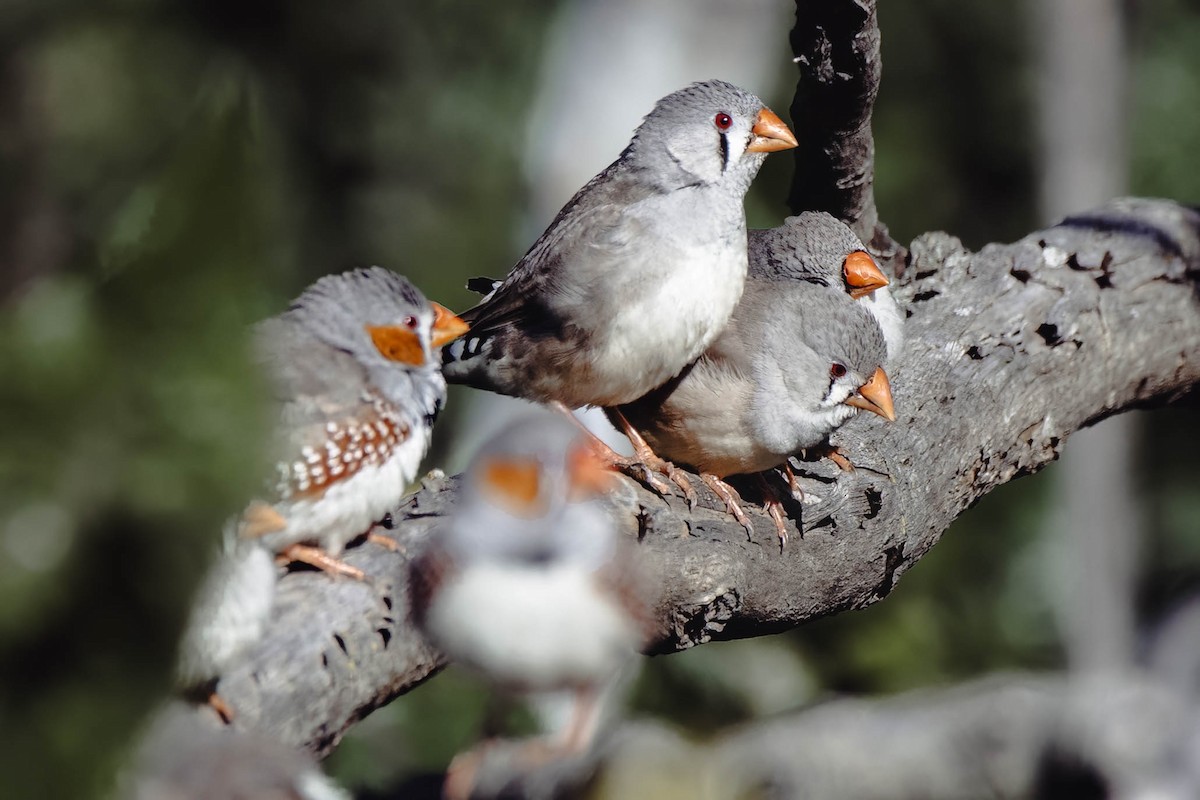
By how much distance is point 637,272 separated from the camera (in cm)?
296

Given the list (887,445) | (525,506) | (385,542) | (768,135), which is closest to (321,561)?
(385,542)

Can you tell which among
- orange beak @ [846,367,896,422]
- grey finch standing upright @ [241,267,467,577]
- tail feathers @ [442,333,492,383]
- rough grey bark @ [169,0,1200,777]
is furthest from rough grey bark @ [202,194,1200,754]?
tail feathers @ [442,333,492,383]

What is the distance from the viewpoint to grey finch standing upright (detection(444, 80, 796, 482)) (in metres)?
2.91

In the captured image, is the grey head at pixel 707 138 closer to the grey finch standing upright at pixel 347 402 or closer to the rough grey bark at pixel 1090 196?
the grey finch standing upright at pixel 347 402

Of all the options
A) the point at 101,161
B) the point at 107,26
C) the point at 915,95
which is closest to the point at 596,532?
the point at 915,95

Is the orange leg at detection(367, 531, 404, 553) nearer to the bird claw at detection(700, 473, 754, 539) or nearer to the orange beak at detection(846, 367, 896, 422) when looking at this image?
the bird claw at detection(700, 473, 754, 539)

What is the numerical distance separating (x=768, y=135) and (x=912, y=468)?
0.98 meters

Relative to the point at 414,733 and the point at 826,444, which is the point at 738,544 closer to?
the point at 826,444

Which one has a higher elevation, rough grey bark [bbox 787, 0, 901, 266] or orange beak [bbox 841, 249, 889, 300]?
rough grey bark [bbox 787, 0, 901, 266]

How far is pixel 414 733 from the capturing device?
4.92 m

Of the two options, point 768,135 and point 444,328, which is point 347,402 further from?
point 768,135

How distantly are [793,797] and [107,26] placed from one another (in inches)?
347

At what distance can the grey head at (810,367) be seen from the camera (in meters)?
3.03

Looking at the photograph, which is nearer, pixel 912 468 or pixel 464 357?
pixel 464 357
